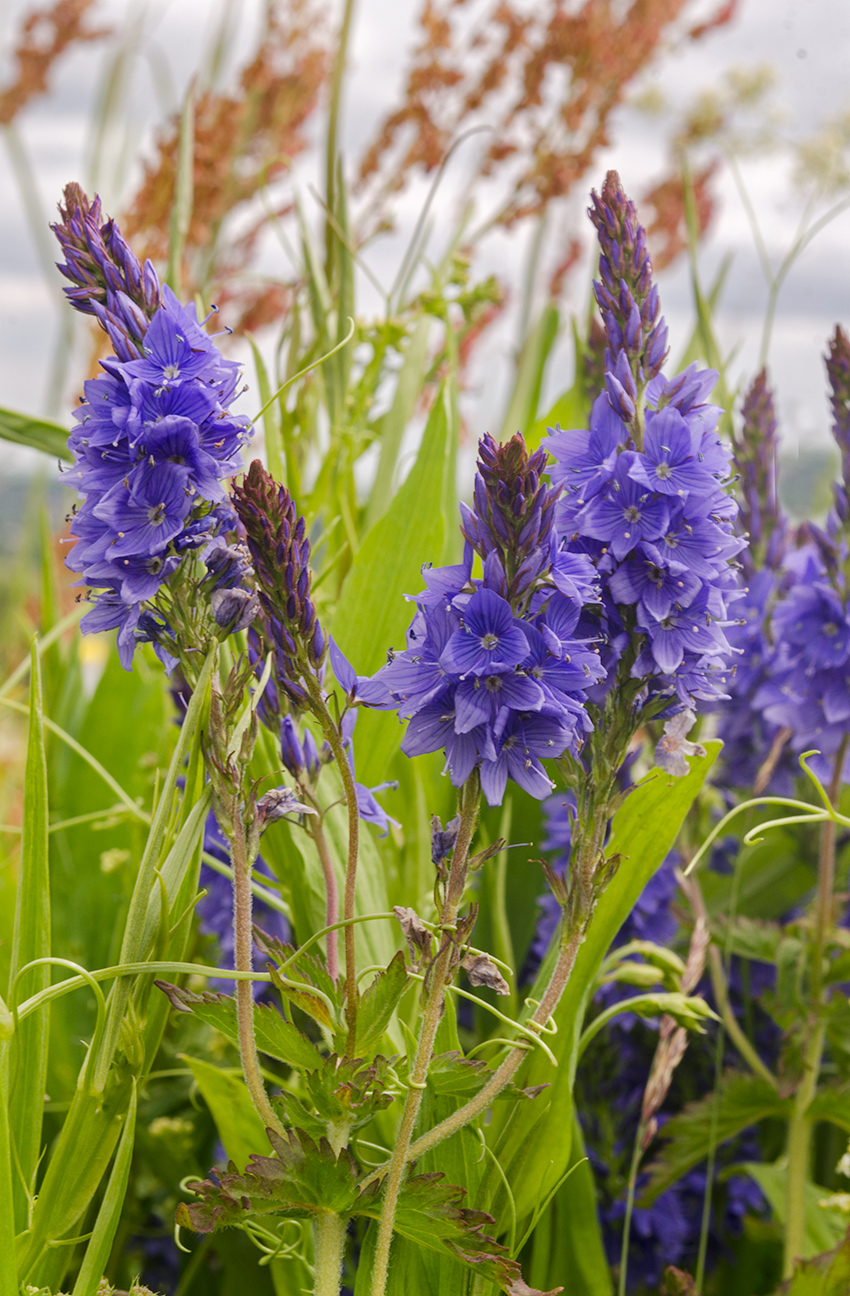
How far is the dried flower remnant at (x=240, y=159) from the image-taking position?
4.15 feet

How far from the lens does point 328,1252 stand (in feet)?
1.38

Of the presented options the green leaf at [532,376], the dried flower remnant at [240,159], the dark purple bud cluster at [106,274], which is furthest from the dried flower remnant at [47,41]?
the dark purple bud cluster at [106,274]

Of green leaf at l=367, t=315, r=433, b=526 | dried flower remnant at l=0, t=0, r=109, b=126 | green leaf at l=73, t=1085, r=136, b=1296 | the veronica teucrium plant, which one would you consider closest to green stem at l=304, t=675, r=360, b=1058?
the veronica teucrium plant

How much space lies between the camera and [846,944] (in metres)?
0.68

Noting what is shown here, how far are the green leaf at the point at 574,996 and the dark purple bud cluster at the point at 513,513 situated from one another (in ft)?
0.54

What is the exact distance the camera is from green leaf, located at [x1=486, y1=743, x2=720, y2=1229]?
485 mm

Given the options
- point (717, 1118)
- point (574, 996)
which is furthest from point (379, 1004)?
point (717, 1118)

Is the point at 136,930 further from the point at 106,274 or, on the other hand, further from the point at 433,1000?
the point at 106,274

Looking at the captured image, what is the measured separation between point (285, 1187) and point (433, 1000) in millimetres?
107

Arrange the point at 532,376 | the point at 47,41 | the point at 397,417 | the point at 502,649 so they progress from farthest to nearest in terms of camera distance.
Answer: the point at 47,41, the point at 532,376, the point at 397,417, the point at 502,649

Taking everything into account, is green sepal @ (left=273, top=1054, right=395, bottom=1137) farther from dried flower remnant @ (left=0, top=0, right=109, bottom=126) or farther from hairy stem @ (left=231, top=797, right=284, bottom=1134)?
dried flower remnant @ (left=0, top=0, right=109, bottom=126)

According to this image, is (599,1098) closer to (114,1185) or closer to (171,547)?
(114,1185)

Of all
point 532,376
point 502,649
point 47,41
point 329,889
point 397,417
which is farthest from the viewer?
point 47,41

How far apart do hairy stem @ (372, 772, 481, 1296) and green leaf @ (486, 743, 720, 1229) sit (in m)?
0.09
